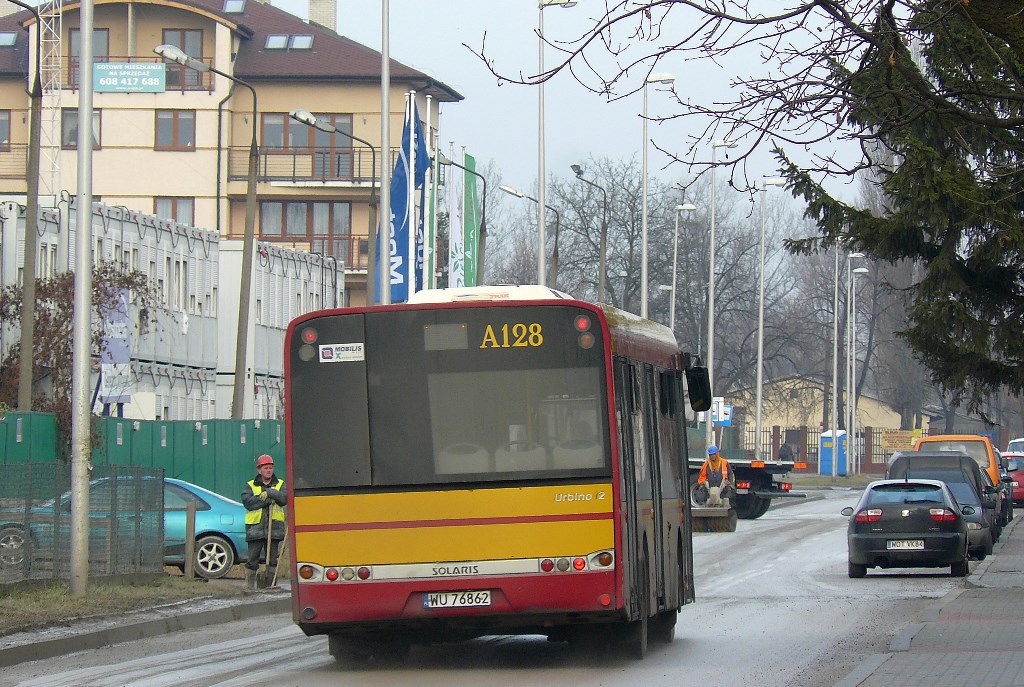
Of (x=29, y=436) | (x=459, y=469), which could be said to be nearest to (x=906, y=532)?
(x=459, y=469)

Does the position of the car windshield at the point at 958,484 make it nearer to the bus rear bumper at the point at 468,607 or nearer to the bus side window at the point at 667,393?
the bus side window at the point at 667,393

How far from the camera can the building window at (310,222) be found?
7162cm

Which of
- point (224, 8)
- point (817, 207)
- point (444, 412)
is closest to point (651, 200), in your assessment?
point (224, 8)

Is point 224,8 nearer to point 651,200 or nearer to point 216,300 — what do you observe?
point 651,200

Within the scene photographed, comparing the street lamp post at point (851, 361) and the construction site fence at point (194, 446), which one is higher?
the street lamp post at point (851, 361)

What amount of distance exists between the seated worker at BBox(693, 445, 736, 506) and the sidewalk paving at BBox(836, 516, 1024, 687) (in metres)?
13.3

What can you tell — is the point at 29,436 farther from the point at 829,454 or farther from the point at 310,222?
the point at 829,454

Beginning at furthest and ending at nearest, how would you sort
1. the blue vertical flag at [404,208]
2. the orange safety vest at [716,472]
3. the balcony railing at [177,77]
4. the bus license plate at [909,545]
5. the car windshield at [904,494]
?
1. the balcony railing at [177,77]
2. the orange safety vest at [716,472]
3. the blue vertical flag at [404,208]
4. the car windshield at [904,494]
5. the bus license plate at [909,545]

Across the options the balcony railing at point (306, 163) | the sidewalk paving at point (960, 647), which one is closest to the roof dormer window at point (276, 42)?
the balcony railing at point (306, 163)

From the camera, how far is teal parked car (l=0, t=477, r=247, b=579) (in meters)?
18.1

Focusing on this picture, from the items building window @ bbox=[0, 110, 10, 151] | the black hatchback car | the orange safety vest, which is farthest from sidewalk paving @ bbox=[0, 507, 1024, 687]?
building window @ bbox=[0, 110, 10, 151]

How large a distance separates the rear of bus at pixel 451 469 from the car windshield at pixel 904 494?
13.0m

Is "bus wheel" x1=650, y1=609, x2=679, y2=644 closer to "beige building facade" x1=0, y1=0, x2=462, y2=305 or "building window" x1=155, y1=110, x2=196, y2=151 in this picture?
"beige building facade" x1=0, y1=0, x2=462, y2=305

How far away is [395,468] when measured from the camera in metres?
13.1
